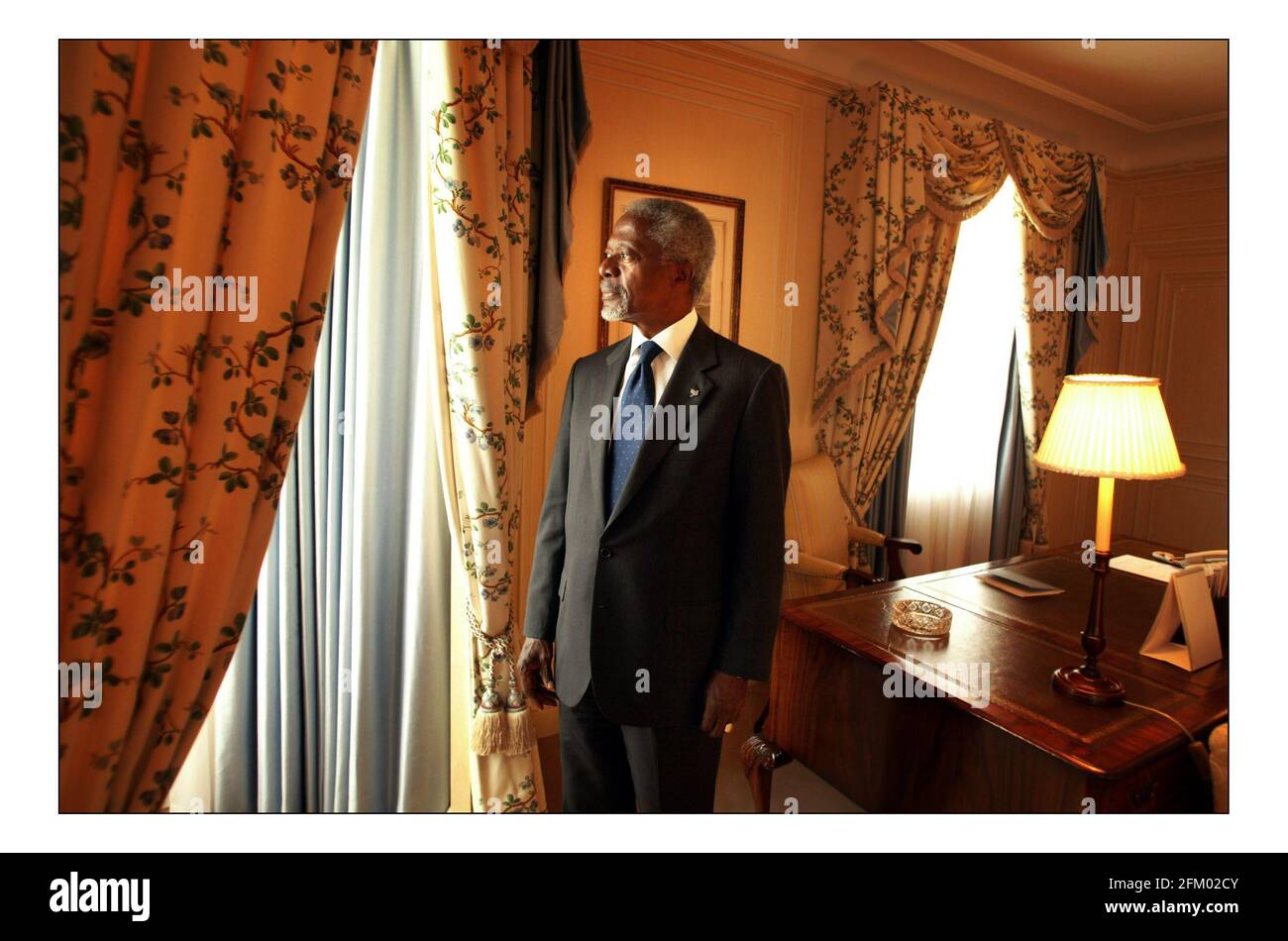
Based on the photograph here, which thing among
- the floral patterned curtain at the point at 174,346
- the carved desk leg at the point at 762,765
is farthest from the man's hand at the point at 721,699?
the floral patterned curtain at the point at 174,346

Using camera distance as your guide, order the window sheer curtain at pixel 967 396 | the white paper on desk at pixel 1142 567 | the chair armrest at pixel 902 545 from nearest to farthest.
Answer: the white paper on desk at pixel 1142 567 < the chair armrest at pixel 902 545 < the window sheer curtain at pixel 967 396

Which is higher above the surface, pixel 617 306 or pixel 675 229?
pixel 675 229

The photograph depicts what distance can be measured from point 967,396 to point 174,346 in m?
2.55

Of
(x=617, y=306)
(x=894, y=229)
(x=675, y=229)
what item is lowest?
(x=617, y=306)

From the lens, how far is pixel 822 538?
2.09 metres

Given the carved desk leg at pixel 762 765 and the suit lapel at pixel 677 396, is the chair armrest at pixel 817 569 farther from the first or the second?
the suit lapel at pixel 677 396

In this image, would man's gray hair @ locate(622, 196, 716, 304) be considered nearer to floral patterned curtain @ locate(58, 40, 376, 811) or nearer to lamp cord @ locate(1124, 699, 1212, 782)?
floral patterned curtain @ locate(58, 40, 376, 811)

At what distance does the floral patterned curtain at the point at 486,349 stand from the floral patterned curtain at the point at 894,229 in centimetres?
109

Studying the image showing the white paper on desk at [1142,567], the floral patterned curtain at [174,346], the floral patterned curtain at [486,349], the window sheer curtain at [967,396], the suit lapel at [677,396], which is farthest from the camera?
the window sheer curtain at [967,396]

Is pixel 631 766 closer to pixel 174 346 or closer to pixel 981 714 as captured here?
pixel 981 714

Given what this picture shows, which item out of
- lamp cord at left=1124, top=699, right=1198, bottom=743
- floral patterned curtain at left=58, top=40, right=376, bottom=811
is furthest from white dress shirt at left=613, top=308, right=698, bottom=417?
lamp cord at left=1124, top=699, right=1198, bottom=743

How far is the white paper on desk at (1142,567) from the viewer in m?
1.68

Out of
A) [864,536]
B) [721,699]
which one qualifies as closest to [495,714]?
[721,699]

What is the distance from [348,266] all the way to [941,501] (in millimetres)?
2211
